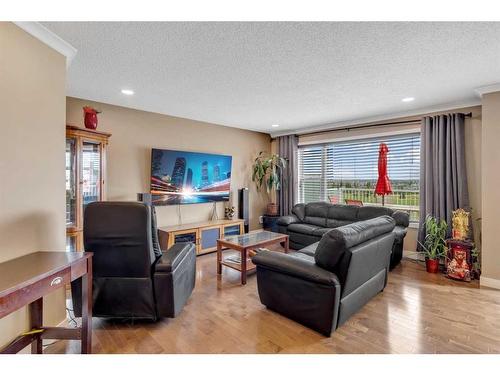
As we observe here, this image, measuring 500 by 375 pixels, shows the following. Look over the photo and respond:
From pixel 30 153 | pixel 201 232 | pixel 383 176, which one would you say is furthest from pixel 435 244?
pixel 30 153

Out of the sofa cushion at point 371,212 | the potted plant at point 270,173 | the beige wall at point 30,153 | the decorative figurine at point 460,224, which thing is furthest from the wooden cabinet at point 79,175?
the decorative figurine at point 460,224

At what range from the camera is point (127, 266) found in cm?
210

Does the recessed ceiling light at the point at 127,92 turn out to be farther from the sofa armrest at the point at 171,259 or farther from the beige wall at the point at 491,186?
the beige wall at the point at 491,186

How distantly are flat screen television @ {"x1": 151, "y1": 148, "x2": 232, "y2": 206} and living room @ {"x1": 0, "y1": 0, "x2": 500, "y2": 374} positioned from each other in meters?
0.04

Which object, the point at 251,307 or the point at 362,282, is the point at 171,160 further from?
the point at 362,282

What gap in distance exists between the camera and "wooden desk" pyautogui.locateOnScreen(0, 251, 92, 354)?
1259 millimetres

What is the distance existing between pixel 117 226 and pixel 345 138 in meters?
4.32

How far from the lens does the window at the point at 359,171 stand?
4.24m

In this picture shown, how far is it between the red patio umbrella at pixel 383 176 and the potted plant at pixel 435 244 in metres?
0.77

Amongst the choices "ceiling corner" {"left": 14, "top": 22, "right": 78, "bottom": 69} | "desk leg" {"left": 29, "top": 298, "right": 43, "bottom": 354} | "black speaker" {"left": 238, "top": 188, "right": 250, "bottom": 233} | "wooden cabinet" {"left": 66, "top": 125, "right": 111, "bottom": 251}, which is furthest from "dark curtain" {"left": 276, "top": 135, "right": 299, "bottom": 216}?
"desk leg" {"left": 29, "top": 298, "right": 43, "bottom": 354}

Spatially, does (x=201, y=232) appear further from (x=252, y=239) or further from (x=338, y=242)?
(x=338, y=242)

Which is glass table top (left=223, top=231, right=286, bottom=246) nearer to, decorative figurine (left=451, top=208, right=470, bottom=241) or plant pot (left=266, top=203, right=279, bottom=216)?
plant pot (left=266, top=203, right=279, bottom=216)

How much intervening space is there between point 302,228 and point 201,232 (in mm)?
1758

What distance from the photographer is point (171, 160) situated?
4277 millimetres
